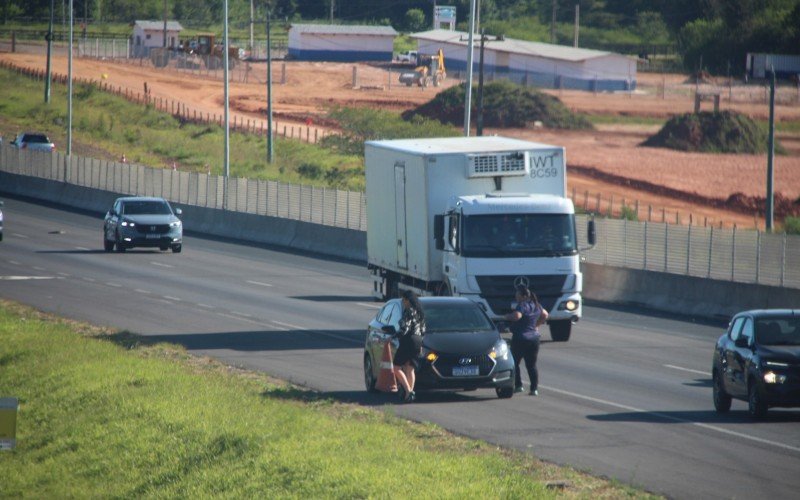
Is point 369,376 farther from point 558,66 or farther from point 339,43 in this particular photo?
point 339,43

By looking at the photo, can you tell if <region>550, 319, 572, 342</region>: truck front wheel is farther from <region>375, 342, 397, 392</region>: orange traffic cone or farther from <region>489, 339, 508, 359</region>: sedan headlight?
<region>375, 342, 397, 392</region>: orange traffic cone

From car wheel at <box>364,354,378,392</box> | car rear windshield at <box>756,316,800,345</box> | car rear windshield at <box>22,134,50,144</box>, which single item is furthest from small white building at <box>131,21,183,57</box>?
car rear windshield at <box>756,316,800,345</box>

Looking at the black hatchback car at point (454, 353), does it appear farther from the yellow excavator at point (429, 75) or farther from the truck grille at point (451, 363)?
the yellow excavator at point (429, 75)

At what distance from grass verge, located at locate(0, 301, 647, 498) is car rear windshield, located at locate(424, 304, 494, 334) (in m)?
2.12

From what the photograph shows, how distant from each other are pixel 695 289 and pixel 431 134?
1963 inches

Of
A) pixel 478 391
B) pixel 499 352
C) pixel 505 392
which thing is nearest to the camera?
Answer: pixel 499 352

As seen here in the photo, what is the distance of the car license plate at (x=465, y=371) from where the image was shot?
1927 centimetres

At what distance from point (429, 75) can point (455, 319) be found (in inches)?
4393

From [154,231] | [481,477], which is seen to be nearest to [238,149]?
[154,231]

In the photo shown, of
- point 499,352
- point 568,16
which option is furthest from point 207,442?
point 568,16

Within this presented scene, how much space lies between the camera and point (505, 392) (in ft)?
64.9

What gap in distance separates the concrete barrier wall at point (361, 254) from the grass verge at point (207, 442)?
14.3m

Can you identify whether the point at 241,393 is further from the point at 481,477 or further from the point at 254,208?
the point at 254,208

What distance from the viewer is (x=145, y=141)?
95.4 meters
